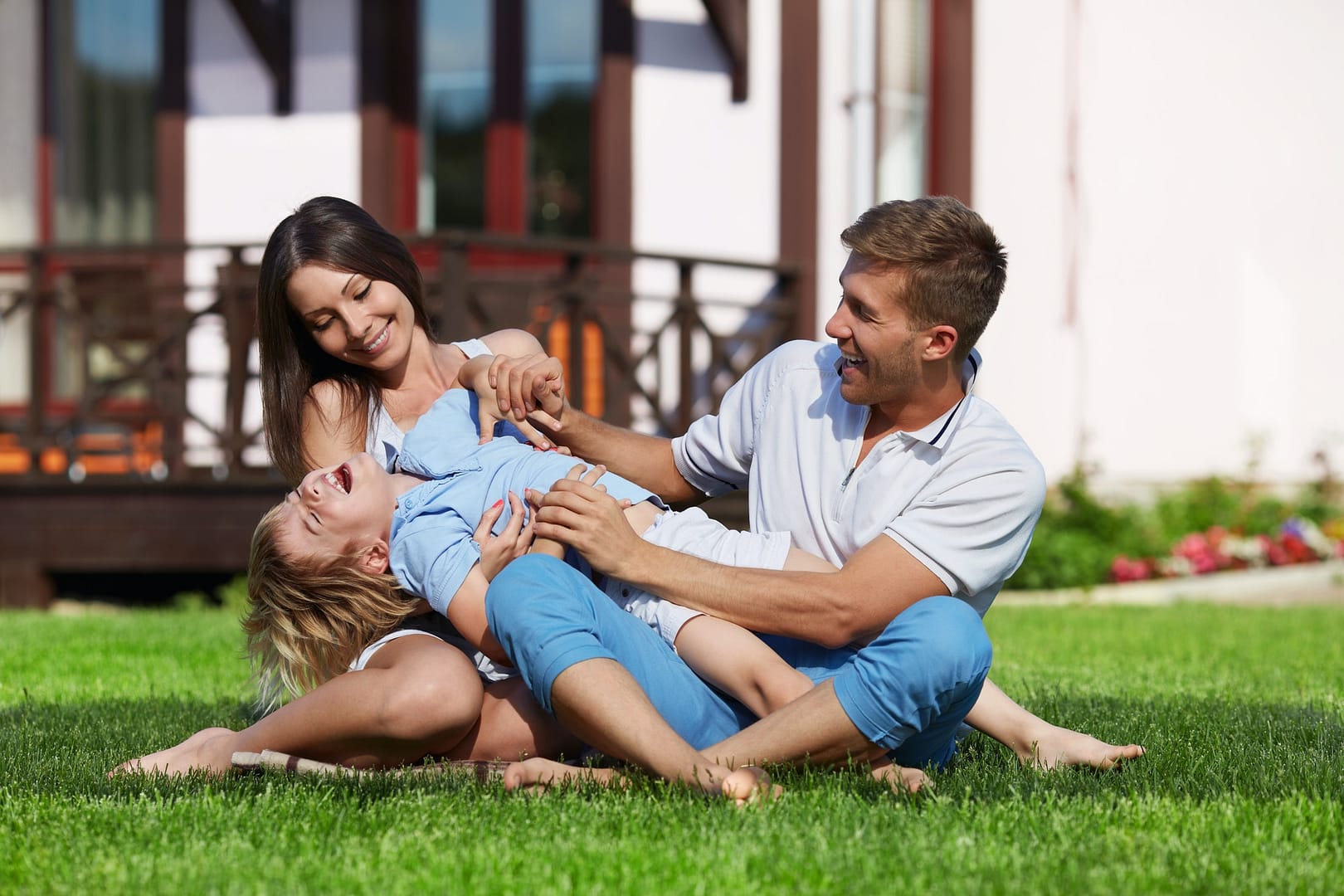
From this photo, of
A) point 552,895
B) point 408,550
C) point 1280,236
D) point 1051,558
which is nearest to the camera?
point 552,895

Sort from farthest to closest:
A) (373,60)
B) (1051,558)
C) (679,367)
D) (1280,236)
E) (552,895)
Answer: (1280,236), (373,60), (1051,558), (679,367), (552,895)

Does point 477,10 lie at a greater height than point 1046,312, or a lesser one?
greater

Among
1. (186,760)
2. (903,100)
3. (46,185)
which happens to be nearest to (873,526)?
(186,760)

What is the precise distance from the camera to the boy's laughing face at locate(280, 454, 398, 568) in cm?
336

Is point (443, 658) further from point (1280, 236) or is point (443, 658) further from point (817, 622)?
point (1280, 236)

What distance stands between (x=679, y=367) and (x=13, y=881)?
6.44m

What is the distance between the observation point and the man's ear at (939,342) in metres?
3.20

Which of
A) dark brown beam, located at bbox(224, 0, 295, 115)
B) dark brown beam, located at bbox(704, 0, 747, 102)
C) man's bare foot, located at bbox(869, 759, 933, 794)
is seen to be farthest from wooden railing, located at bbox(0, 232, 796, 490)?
man's bare foot, located at bbox(869, 759, 933, 794)

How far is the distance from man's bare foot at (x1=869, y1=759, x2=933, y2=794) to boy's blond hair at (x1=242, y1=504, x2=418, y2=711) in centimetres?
118

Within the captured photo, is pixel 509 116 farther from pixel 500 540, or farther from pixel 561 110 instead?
pixel 500 540

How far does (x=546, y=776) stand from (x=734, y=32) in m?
6.94

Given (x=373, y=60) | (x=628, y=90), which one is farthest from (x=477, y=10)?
(x=628, y=90)

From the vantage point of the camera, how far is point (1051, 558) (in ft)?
29.9

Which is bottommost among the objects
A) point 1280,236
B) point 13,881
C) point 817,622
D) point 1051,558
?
point 1051,558
